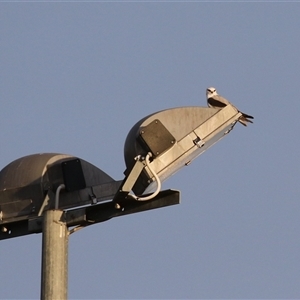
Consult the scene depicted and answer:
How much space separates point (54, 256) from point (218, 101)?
2.56 meters

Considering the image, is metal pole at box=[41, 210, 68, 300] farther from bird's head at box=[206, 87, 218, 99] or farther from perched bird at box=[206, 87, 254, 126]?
bird's head at box=[206, 87, 218, 99]

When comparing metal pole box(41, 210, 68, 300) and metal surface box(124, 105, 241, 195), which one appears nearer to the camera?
metal pole box(41, 210, 68, 300)

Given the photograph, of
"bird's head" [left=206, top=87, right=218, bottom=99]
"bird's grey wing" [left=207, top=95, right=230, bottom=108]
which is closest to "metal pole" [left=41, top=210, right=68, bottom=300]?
"bird's grey wing" [left=207, top=95, right=230, bottom=108]

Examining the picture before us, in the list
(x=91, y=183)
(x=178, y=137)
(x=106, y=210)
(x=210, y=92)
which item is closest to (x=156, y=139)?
(x=178, y=137)

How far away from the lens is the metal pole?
20.6 ft

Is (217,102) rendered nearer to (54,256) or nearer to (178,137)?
(178,137)

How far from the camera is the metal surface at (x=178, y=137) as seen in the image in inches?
268

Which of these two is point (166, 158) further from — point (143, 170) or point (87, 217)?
point (87, 217)

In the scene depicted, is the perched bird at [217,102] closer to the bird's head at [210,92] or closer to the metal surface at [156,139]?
the bird's head at [210,92]

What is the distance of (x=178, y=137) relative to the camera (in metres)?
7.02

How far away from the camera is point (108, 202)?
6.69 m

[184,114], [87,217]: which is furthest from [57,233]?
[184,114]

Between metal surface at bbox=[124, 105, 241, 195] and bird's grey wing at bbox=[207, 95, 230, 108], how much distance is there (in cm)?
79

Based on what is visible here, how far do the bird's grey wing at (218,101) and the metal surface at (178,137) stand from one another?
79cm
